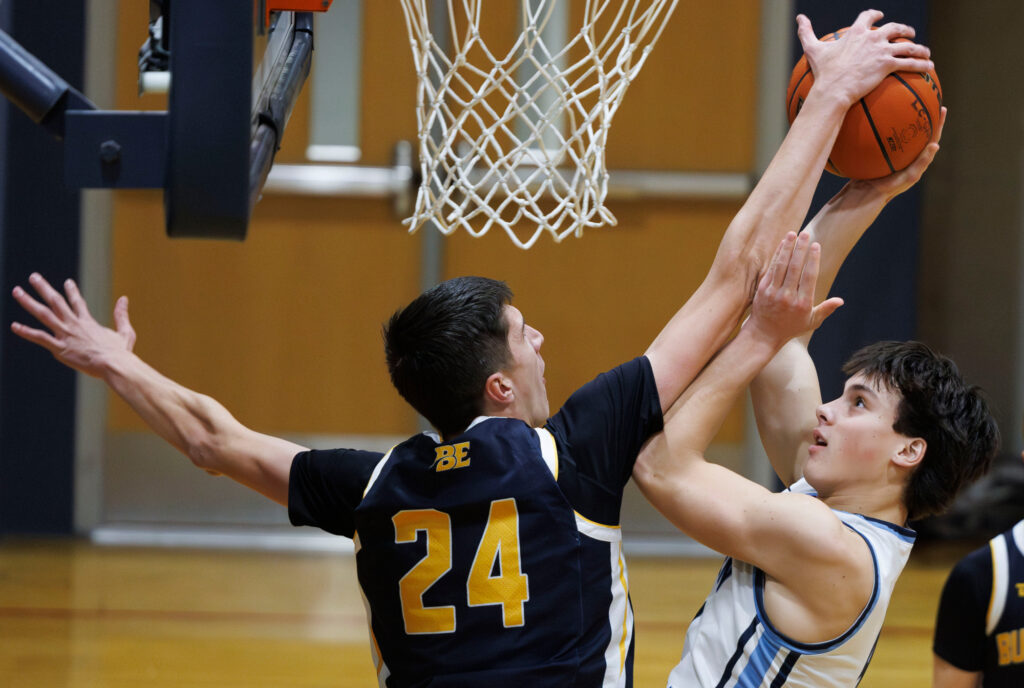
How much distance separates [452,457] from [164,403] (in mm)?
663

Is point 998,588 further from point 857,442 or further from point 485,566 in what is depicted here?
point 485,566

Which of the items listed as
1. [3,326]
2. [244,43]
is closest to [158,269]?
[3,326]

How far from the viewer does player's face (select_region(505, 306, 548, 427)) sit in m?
2.02

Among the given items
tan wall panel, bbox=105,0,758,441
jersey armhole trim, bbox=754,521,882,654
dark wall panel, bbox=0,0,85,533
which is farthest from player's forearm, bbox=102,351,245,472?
dark wall panel, bbox=0,0,85,533

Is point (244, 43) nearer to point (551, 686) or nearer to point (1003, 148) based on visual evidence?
point (551, 686)

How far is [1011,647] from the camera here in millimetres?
2133

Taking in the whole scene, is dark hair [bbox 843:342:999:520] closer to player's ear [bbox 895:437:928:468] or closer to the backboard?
player's ear [bbox 895:437:928:468]

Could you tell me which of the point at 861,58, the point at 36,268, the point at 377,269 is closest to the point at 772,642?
the point at 861,58

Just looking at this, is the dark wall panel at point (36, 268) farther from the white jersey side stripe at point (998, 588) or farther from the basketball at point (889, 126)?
the white jersey side stripe at point (998, 588)

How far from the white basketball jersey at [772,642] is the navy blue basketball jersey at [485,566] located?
0.30m

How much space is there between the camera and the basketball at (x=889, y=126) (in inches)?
84.1

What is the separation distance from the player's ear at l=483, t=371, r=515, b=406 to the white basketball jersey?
539 mm

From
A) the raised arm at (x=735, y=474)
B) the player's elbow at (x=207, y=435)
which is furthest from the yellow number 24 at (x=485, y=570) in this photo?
the player's elbow at (x=207, y=435)

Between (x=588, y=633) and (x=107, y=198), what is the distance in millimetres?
4666
